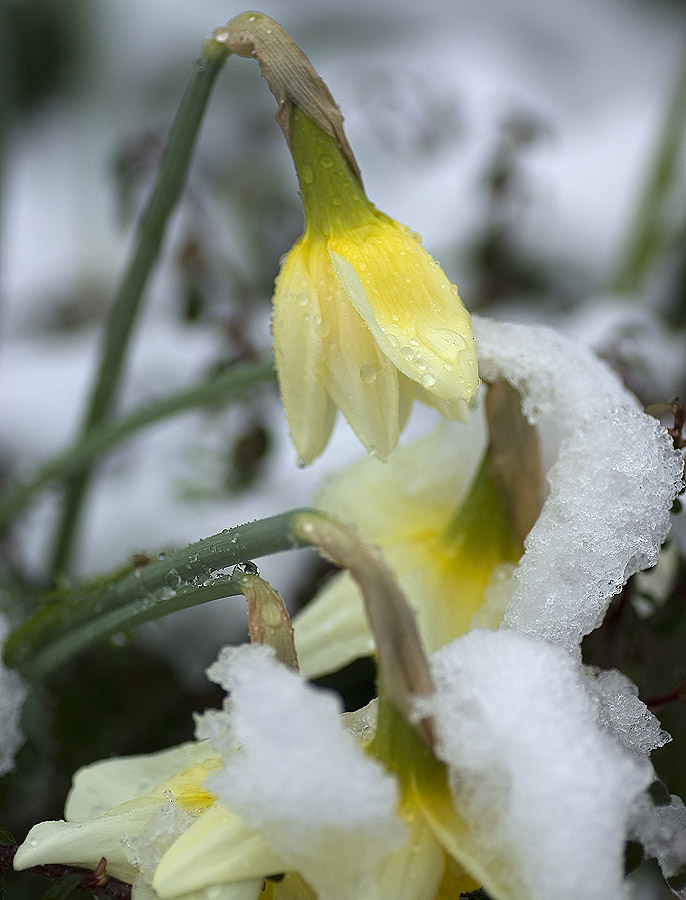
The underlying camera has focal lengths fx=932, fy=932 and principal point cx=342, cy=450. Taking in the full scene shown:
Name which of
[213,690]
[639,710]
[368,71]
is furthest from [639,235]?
[639,710]

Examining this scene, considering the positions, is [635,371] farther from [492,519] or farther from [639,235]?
[639,235]

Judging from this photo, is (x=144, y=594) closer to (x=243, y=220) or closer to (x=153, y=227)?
(x=153, y=227)

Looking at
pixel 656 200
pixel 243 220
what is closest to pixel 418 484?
pixel 656 200

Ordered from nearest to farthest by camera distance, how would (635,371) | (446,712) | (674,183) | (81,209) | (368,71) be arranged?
(446,712) → (635,371) → (368,71) → (674,183) → (81,209)

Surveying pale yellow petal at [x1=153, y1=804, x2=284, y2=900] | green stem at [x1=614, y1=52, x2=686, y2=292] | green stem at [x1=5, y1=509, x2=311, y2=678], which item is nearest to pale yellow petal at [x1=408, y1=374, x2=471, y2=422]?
green stem at [x1=5, y1=509, x2=311, y2=678]

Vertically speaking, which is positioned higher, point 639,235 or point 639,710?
point 639,235

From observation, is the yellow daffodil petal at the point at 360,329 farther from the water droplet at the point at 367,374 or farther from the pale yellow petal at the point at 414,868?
the pale yellow petal at the point at 414,868
